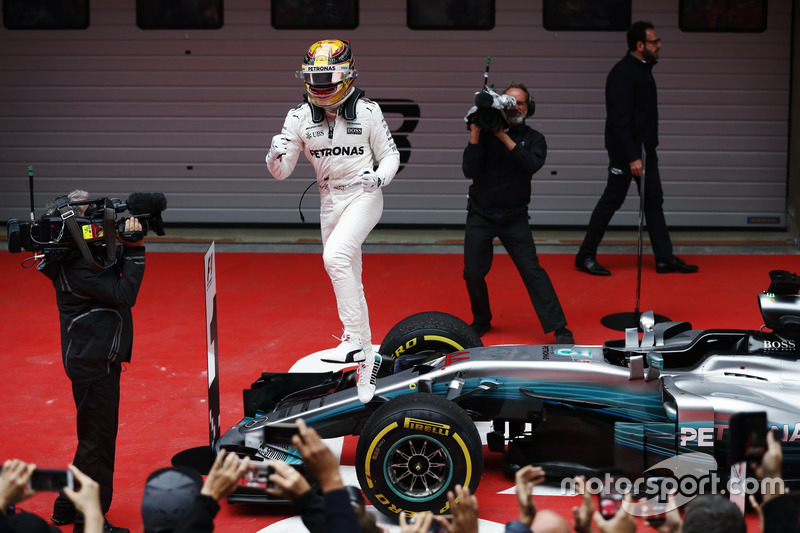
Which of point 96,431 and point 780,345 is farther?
point 780,345

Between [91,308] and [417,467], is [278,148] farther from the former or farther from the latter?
[417,467]

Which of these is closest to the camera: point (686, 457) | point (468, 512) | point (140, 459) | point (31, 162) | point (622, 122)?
point (468, 512)

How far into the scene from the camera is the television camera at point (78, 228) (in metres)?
4.91

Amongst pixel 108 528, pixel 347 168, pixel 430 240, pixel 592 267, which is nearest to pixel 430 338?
pixel 347 168

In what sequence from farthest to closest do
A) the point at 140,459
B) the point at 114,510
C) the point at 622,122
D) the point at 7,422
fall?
the point at 622,122
the point at 7,422
the point at 140,459
the point at 114,510

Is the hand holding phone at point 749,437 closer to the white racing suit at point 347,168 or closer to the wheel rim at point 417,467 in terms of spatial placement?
the wheel rim at point 417,467

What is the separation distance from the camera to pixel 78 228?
493cm

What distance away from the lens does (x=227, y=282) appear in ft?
33.4

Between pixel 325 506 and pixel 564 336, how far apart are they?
5053 millimetres

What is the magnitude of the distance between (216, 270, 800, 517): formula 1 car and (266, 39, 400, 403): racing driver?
0.70 m

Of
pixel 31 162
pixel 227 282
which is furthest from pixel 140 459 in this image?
pixel 31 162

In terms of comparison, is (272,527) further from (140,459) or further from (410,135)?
(410,135)

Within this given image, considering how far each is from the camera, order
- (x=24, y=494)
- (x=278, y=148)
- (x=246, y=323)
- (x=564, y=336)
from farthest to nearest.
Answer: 1. (x=246, y=323)
2. (x=564, y=336)
3. (x=278, y=148)
4. (x=24, y=494)

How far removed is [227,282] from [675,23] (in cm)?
586
